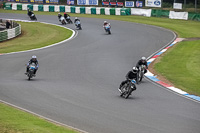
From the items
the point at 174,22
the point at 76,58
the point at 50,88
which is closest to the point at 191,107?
the point at 50,88

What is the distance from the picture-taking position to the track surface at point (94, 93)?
1464cm

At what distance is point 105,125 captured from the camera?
14.1m

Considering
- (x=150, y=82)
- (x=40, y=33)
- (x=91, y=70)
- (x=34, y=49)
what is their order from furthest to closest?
(x=40, y=33)
(x=34, y=49)
(x=91, y=70)
(x=150, y=82)

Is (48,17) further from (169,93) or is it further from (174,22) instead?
(169,93)

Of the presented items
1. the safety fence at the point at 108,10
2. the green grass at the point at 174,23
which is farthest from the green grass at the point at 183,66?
the safety fence at the point at 108,10

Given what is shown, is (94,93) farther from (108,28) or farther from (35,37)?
(35,37)

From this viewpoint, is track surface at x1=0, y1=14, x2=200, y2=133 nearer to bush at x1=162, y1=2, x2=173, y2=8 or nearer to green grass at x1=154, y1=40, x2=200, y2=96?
green grass at x1=154, y1=40, x2=200, y2=96

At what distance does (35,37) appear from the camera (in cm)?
4378

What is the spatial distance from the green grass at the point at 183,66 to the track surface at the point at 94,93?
1823mm

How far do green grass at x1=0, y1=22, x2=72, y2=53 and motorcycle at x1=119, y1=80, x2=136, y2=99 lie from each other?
1855 centimetres

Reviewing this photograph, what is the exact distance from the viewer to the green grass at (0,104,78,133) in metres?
12.0

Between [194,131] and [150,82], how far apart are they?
382 inches

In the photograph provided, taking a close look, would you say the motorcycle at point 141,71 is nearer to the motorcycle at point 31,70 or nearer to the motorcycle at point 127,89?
the motorcycle at point 127,89

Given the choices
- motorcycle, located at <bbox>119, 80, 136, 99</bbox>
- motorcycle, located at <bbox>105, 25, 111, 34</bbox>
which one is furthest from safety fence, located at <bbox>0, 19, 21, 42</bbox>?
motorcycle, located at <bbox>119, 80, 136, 99</bbox>
